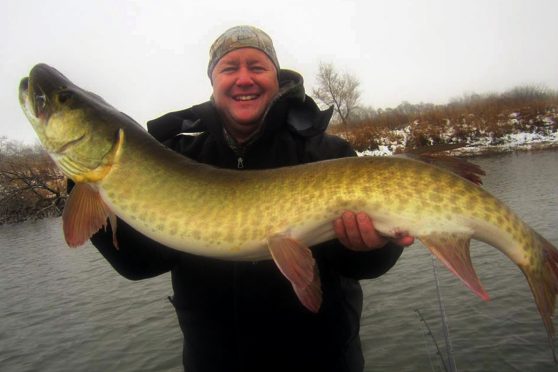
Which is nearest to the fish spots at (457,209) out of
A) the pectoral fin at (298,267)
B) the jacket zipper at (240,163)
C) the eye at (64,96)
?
the pectoral fin at (298,267)

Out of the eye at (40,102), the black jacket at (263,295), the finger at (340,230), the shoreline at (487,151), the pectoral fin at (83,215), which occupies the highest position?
the eye at (40,102)

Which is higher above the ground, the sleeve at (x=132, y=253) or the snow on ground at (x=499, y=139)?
the sleeve at (x=132, y=253)

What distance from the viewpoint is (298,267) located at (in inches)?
67.6

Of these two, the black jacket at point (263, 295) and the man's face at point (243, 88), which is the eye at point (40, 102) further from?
the man's face at point (243, 88)

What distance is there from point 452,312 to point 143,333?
153 inches

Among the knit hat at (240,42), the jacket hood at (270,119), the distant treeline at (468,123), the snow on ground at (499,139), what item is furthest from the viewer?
the distant treeline at (468,123)

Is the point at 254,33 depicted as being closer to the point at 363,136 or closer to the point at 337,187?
the point at 337,187

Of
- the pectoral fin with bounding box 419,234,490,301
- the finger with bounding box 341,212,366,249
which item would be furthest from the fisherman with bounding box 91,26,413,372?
the pectoral fin with bounding box 419,234,490,301

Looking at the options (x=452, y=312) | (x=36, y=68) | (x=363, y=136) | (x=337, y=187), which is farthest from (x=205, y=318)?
(x=363, y=136)

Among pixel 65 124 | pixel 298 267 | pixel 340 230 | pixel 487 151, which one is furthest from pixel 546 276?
pixel 487 151

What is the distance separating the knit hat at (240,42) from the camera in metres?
2.31

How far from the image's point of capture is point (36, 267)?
9.02m

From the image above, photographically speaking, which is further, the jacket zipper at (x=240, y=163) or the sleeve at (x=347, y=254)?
the jacket zipper at (x=240, y=163)

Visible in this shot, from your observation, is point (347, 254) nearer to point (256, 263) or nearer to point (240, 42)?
point (256, 263)
